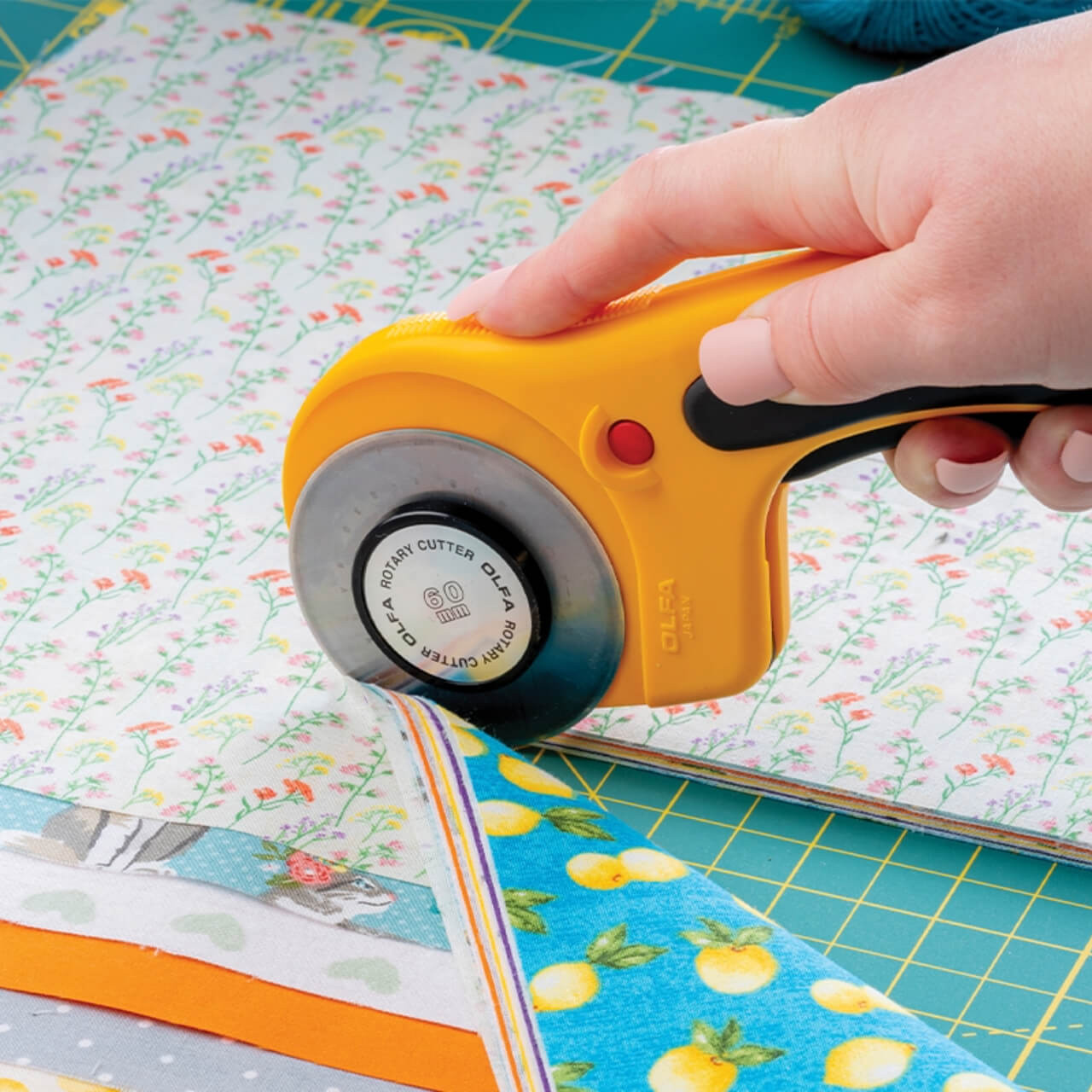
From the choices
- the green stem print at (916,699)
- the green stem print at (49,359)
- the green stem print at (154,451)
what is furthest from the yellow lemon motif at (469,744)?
the green stem print at (49,359)

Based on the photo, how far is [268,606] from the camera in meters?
1.23

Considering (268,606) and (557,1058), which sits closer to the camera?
(557,1058)

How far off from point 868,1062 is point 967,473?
0.34 m

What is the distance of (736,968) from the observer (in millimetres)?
903

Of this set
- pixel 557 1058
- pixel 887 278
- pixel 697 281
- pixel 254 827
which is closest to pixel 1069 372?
pixel 887 278

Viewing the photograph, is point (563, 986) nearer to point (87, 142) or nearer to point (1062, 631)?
point (1062, 631)

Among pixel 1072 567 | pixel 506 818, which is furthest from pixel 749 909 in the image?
pixel 1072 567

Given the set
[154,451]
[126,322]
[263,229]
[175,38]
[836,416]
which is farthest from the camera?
[175,38]

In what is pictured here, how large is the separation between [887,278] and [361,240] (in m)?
0.93

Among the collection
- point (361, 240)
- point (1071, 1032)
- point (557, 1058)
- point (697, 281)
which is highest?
point (697, 281)

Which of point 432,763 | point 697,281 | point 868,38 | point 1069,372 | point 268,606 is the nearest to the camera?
point 1069,372

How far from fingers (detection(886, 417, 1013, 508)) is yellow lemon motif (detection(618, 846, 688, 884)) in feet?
0.91

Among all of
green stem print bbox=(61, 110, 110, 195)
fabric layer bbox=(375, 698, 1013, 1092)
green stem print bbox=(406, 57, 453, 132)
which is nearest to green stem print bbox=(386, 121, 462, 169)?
green stem print bbox=(406, 57, 453, 132)

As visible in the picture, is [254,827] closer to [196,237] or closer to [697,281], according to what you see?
[697,281]
